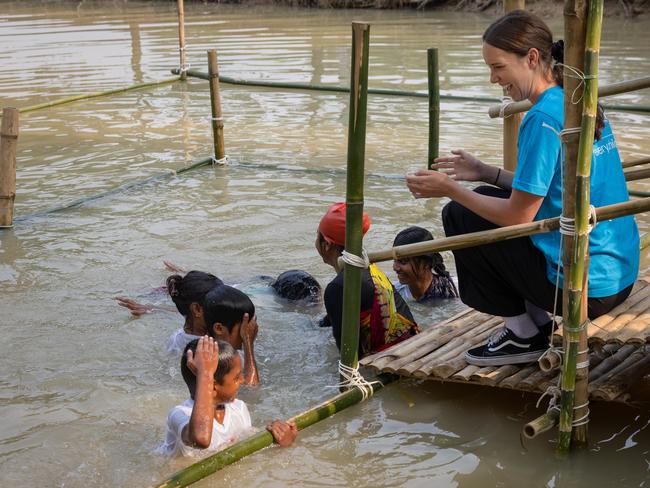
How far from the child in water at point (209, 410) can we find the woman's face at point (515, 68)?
136cm

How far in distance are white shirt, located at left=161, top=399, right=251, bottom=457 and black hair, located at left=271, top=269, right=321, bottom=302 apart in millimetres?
1607

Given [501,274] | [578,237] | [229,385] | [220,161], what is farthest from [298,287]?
[220,161]

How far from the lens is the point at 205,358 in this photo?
3.17 metres

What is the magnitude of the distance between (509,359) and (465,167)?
0.78 m

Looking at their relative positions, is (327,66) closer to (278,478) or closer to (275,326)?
(275,326)

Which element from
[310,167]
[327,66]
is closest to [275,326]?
[310,167]

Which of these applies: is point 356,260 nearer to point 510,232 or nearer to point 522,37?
point 510,232

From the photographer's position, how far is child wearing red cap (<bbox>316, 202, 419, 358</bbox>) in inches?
153

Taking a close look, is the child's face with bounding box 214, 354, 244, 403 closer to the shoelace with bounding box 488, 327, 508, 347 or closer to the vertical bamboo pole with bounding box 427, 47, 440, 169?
the shoelace with bounding box 488, 327, 508, 347

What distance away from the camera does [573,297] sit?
9.59 feet

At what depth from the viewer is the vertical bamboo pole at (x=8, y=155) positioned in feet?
19.2

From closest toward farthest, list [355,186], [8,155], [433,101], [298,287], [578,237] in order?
[578,237] → [355,186] → [298,287] → [8,155] → [433,101]

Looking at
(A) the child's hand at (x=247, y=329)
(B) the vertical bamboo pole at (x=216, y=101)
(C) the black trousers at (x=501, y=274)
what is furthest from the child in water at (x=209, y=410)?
(B) the vertical bamboo pole at (x=216, y=101)

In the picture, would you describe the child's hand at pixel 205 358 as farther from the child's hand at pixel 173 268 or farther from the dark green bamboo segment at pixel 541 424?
the child's hand at pixel 173 268
